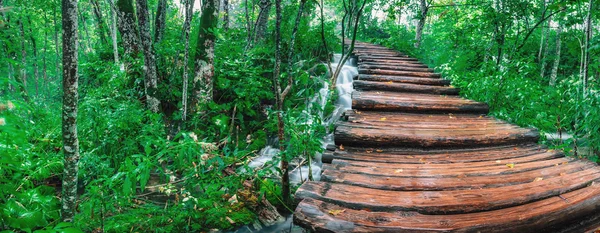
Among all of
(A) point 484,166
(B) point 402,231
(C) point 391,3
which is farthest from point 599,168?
(C) point 391,3

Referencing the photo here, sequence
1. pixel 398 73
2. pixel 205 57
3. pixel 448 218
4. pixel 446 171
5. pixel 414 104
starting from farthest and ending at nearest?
pixel 398 73 → pixel 205 57 → pixel 414 104 → pixel 446 171 → pixel 448 218

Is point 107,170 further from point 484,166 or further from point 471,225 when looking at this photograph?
point 484,166

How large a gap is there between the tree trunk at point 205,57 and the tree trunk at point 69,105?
3140 mm

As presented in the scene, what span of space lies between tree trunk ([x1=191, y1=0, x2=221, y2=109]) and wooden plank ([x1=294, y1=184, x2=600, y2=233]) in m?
4.29

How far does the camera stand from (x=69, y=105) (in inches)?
103

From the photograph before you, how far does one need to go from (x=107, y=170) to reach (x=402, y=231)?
3.71 m

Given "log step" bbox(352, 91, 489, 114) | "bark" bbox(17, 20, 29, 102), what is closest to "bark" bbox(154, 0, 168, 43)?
"bark" bbox(17, 20, 29, 102)

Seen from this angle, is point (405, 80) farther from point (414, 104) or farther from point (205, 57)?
point (205, 57)

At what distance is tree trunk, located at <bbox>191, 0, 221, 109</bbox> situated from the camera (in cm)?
566

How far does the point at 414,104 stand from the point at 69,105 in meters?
4.29

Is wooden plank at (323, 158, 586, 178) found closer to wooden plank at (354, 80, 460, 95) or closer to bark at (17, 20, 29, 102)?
bark at (17, 20, 29, 102)

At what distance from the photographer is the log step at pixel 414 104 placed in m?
4.58

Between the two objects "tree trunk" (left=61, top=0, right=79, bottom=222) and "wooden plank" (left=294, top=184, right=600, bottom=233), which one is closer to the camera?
"wooden plank" (left=294, top=184, right=600, bottom=233)

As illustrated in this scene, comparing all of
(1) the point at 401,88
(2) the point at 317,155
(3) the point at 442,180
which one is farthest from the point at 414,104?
(2) the point at 317,155
